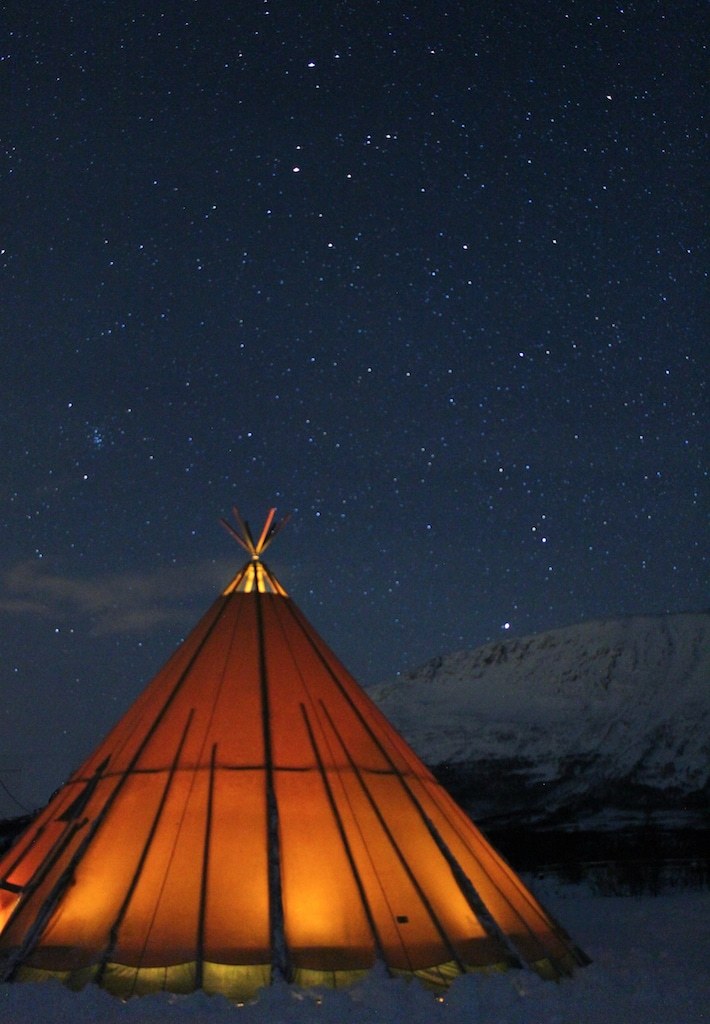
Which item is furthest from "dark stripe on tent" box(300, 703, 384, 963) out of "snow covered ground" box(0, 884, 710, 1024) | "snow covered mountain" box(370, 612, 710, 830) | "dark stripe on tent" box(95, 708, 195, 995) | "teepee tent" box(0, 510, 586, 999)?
"snow covered mountain" box(370, 612, 710, 830)

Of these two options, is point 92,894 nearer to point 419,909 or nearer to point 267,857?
point 267,857

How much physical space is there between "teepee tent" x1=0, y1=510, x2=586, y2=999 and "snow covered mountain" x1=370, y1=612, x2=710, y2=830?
20163mm

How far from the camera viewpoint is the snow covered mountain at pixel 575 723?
2955cm

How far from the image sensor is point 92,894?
268 inches

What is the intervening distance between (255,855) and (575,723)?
28.0m

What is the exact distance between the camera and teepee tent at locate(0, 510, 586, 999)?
6.36 metres

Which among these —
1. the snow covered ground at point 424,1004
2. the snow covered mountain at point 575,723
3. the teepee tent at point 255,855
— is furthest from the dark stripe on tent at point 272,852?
the snow covered mountain at point 575,723

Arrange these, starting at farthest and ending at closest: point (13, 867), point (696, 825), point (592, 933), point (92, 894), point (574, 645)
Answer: point (574, 645)
point (696, 825)
point (592, 933)
point (13, 867)
point (92, 894)

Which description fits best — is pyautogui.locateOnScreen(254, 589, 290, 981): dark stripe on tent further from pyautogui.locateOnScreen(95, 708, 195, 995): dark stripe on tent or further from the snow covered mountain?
the snow covered mountain

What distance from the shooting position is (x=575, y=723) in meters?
33.4

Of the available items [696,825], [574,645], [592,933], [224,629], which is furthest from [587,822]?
[224,629]

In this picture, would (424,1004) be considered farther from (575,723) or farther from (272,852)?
(575,723)

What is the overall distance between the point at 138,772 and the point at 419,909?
2.27 m

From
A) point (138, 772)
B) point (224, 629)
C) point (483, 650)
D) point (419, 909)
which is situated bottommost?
point (419, 909)
